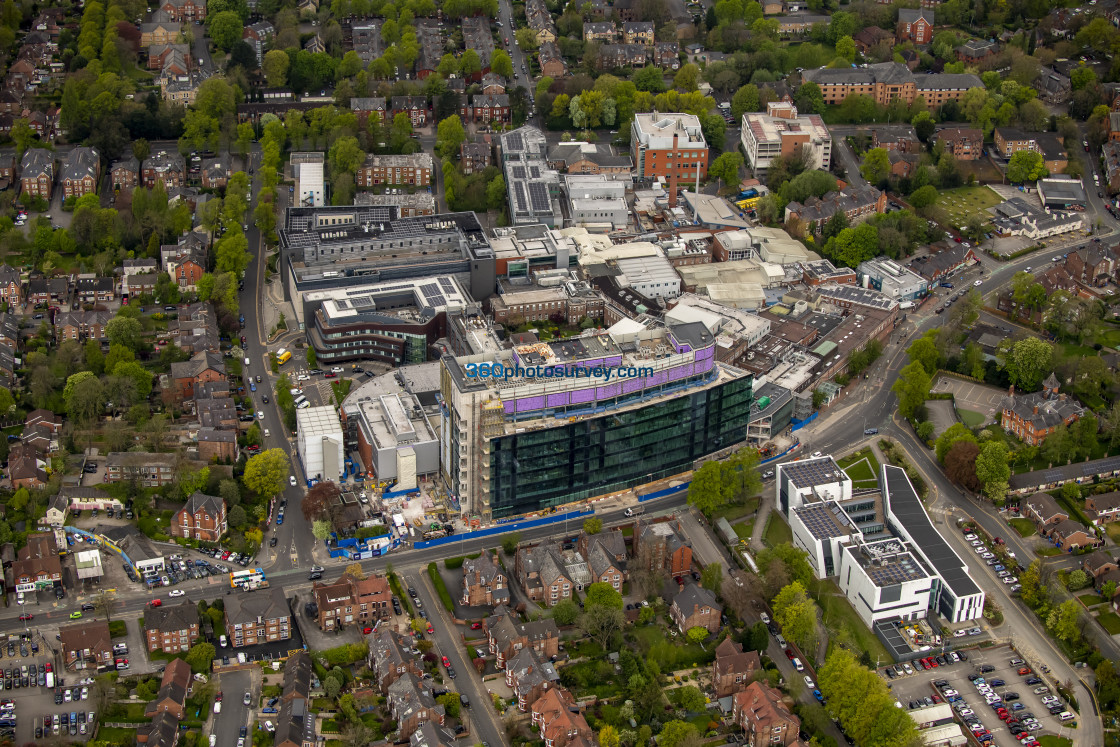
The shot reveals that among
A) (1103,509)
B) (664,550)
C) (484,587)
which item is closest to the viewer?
(484,587)

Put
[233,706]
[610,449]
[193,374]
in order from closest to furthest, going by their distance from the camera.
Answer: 1. [233,706]
2. [610,449]
3. [193,374]

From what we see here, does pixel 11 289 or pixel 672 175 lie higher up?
pixel 672 175

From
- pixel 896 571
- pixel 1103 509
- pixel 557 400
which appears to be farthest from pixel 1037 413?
pixel 557 400

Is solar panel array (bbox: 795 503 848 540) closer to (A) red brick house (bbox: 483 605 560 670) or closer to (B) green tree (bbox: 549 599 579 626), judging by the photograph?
(B) green tree (bbox: 549 599 579 626)

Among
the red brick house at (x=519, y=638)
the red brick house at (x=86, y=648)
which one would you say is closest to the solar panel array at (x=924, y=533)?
the red brick house at (x=519, y=638)

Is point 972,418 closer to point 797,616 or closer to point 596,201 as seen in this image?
point 797,616
